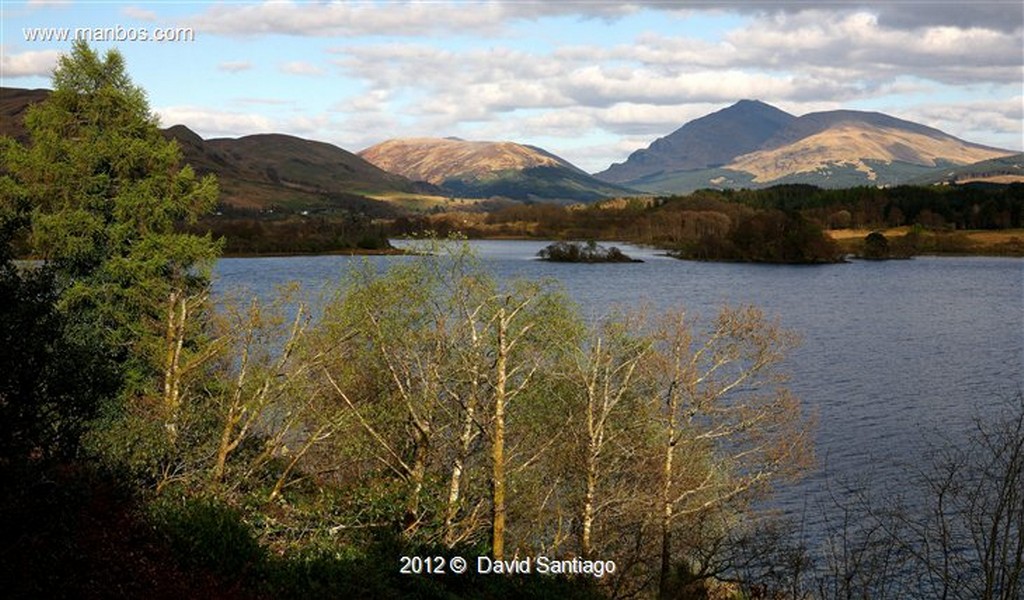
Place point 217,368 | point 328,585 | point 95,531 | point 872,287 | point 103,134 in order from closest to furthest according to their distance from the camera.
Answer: point 95,531 → point 328,585 → point 103,134 → point 217,368 → point 872,287

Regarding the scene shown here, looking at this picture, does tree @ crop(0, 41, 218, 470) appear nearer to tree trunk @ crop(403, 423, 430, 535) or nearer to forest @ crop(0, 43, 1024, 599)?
forest @ crop(0, 43, 1024, 599)

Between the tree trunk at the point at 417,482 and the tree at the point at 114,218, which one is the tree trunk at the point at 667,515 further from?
the tree at the point at 114,218

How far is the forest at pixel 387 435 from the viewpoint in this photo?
83.7ft

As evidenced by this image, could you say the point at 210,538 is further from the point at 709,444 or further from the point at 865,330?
the point at 865,330

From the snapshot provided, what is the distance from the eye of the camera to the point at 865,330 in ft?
327

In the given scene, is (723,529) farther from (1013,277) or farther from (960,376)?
(1013,277)

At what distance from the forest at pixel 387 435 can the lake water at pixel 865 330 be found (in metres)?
3.39

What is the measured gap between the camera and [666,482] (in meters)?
34.2

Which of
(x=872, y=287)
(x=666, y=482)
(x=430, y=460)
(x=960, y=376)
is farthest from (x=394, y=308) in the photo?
(x=872, y=287)

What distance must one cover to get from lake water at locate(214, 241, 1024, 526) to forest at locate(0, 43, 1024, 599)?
339 cm

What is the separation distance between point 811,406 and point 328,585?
148ft

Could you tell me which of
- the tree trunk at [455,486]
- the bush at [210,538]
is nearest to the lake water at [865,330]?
the tree trunk at [455,486]

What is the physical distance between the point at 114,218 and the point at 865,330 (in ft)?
275

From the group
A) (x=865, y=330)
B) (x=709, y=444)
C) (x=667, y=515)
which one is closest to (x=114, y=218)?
(x=667, y=515)
